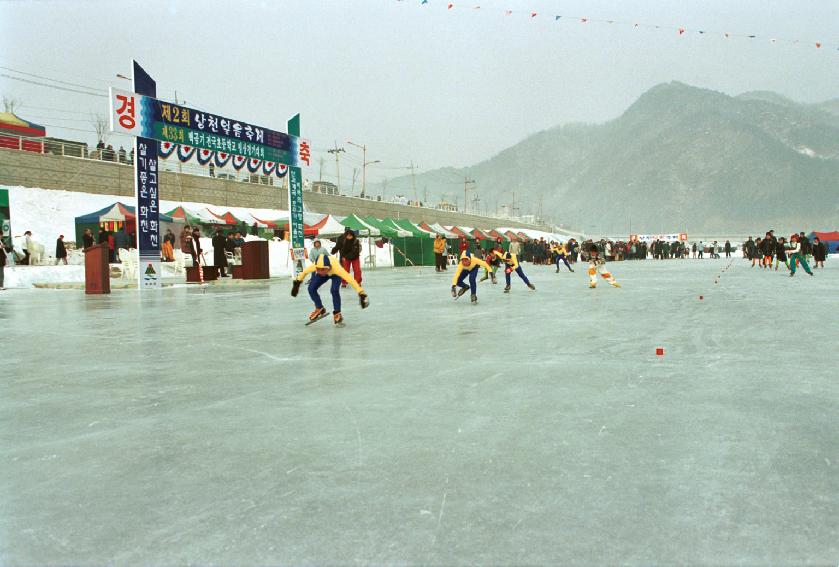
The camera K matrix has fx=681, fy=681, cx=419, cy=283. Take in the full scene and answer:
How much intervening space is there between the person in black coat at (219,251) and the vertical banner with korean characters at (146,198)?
319cm

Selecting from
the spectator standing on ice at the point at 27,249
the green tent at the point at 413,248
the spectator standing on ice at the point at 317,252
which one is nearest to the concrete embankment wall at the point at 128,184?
the spectator standing on ice at the point at 27,249

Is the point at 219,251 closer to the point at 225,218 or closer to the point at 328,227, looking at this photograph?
the point at 328,227

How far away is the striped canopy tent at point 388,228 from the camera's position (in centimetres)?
3835

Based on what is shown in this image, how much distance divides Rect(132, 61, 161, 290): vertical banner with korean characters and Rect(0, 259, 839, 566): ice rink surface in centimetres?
1292

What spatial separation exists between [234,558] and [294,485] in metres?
0.73

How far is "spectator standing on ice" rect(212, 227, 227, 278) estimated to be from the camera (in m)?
24.1

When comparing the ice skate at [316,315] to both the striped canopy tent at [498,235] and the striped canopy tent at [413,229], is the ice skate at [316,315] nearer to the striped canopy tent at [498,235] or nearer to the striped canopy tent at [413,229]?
the striped canopy tent at [413,229]

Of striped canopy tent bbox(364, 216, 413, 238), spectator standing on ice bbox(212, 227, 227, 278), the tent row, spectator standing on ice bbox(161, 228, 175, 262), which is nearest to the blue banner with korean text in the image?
spectator standing on ice bbox(212, 227, 227, 278)

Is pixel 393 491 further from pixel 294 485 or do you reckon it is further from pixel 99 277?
pixel 99 277

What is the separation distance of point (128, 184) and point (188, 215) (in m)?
8.97

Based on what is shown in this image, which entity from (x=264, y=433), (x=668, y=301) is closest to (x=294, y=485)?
(x=264, y=433)

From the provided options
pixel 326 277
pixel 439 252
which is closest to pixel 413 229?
pixel 439 252

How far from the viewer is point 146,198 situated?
818 inches

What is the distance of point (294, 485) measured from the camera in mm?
3094
